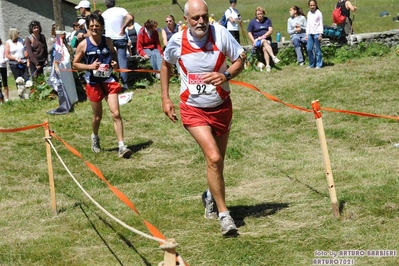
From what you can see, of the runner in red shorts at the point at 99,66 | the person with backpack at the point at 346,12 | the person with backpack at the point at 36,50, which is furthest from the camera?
the person with backpack at the point at 346,12

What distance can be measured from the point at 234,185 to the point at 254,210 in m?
1.24

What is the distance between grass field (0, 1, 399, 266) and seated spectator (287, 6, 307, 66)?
1976 mm

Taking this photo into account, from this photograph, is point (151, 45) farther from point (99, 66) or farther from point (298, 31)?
point (99, 66)

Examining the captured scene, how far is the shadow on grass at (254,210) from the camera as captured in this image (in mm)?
6938

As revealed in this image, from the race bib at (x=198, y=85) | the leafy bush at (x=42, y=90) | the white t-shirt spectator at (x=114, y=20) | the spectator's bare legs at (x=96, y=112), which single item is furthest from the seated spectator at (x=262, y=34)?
the race bib at (x=198, y=85)

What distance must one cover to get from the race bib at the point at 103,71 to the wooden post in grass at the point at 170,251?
20.1ft

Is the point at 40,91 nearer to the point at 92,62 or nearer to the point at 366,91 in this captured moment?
the point at 92,62

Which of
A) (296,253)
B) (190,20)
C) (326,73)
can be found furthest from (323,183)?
(326,73)

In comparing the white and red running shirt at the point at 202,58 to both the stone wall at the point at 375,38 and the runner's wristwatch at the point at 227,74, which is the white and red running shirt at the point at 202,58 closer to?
the runner's wristwatch at the point at 227,74

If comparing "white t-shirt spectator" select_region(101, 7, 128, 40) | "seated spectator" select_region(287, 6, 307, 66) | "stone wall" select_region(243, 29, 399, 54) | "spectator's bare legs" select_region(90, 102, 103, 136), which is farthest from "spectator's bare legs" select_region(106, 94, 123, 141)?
"stone wall" select_region(243, 29, 399, 54)

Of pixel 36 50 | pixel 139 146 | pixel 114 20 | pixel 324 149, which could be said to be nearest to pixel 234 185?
pixel 324 149

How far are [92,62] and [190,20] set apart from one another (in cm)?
402

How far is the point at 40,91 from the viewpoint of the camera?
1523 cm

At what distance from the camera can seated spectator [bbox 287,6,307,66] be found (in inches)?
642
